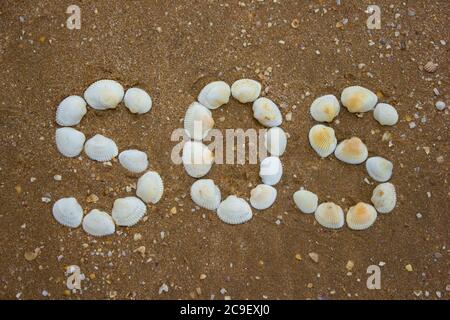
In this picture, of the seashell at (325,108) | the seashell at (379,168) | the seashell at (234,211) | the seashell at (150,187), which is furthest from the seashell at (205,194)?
the seashell at (379,168)

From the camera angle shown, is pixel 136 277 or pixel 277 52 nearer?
pixel 136 277

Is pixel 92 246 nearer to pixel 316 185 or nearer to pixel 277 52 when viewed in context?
pixel 316 185

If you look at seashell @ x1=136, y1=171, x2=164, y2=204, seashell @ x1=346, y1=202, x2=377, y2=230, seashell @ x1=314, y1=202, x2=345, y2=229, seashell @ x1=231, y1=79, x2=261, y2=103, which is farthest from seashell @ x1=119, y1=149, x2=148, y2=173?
seashell @ x1=346, y1=202, x2=377, y2=230

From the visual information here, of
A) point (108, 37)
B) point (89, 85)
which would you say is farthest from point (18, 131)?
point (108, 37)

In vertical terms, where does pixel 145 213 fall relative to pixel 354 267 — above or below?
above

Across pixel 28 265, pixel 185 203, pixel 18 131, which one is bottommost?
pixel 28 265

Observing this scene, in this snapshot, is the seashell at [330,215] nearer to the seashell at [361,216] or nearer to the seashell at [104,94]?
the seashell at [361,216]

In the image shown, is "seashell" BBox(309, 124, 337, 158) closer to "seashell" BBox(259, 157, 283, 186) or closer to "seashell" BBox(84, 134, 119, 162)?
"seashell" BBox(259, 157, 283, 186)
